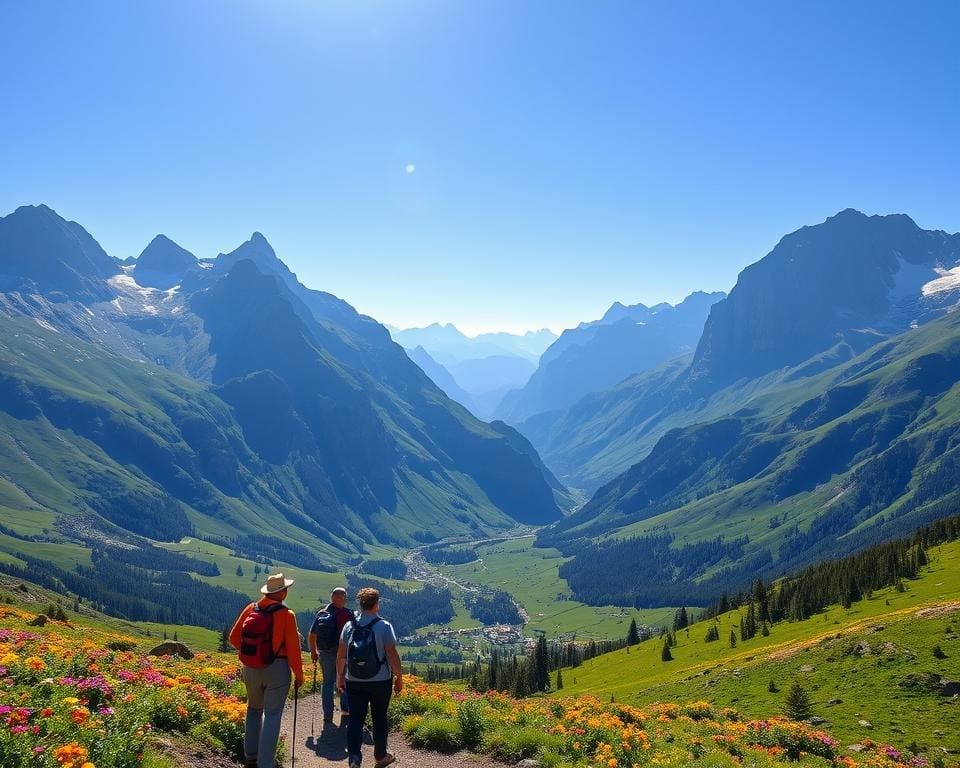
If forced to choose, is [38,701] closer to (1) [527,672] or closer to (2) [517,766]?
(2) [517,766]

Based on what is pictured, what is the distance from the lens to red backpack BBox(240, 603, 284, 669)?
14922mm

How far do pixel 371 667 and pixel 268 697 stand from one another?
2.61 m

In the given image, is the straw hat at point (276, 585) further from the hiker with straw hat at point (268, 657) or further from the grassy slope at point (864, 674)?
the grassy slope at point (864, 674)

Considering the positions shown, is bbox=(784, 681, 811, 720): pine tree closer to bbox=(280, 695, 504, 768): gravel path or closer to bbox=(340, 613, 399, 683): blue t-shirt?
bbox=(280, 695, 504, 768): gravel path

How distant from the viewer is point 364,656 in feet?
52.6

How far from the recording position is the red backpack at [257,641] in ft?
49.0

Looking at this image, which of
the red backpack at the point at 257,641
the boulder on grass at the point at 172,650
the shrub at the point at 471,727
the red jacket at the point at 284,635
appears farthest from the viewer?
the boulder on grass at the point at 172,650

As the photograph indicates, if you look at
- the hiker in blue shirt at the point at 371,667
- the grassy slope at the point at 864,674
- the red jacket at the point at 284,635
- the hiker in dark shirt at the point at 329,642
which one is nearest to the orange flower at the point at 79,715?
the red jacket at the point at 284,635

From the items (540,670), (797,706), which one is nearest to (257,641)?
(797,706)

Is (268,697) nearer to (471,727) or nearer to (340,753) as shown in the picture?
(340,753)

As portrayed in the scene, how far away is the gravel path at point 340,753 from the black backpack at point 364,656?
488 cm

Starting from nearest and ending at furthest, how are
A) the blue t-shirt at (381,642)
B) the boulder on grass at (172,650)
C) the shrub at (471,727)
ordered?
the blue t-shirt at (381,642) < the shrub at (471,727) < the boulder on grass at (172,650)

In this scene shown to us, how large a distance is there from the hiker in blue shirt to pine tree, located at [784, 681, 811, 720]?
36071 mm

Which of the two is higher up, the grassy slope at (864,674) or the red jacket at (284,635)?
the red jacket at (284,635)
